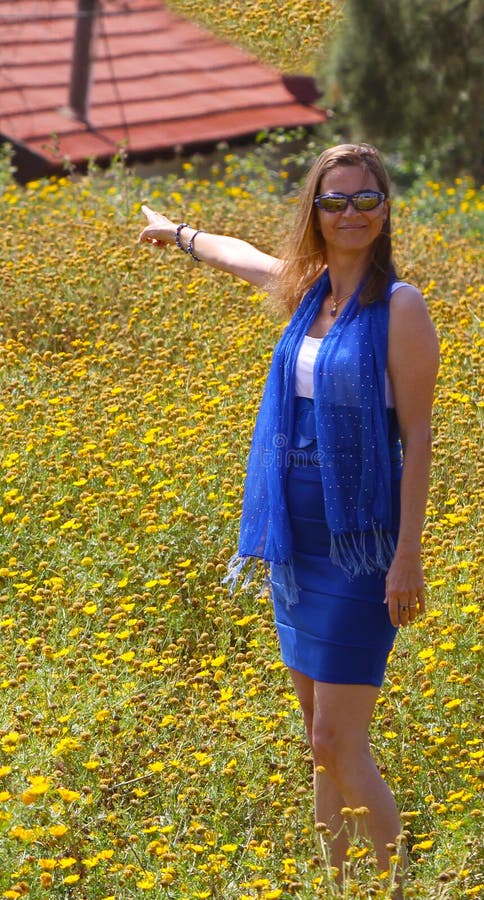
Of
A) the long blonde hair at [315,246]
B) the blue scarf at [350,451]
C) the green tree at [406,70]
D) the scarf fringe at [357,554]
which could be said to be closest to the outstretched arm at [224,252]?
the long blonde hair at [315,246]

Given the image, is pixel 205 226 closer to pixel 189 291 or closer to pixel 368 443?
pixel 189 291

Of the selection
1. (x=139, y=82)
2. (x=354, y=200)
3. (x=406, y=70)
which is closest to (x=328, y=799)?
(x=354, y=200)

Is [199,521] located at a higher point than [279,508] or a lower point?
lower

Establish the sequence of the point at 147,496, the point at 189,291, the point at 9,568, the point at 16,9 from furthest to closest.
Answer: the point at 16,9 < the point at 189,291 < the point at 147,496 < the point at 9,568

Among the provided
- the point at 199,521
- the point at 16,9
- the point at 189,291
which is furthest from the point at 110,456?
the point at 16,9

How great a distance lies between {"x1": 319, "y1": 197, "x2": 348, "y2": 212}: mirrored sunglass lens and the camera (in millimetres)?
3059

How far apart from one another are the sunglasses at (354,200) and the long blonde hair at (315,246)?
0.19 feet

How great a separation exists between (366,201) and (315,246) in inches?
9.2

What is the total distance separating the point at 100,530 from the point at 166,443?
1.60 feet

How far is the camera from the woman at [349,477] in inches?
117

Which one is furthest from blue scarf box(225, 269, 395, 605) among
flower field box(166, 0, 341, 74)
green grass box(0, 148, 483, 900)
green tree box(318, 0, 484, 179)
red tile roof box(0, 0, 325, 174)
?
red tile roof box(0, 0, 325, 174)

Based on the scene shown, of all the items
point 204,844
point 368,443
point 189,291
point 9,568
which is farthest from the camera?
point 189,291

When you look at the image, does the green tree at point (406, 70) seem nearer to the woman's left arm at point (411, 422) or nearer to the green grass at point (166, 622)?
the green grass at point (166, 622)

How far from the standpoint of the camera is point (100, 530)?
4.50 metres
